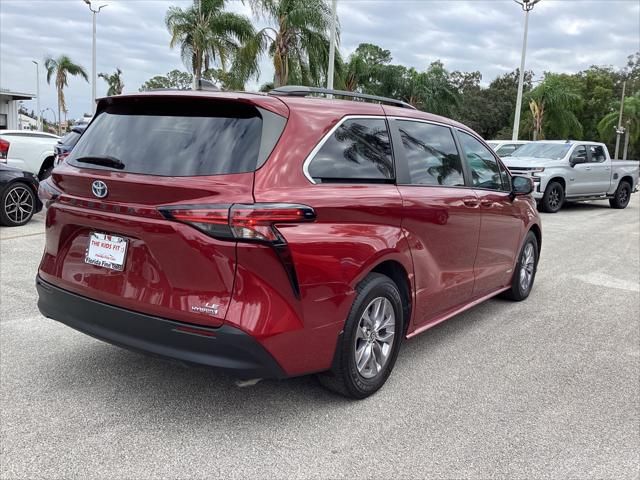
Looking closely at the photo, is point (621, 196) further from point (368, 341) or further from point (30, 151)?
point (368, 341)

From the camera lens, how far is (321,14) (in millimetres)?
23594

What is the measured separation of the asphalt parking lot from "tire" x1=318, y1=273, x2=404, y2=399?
130 millimetres

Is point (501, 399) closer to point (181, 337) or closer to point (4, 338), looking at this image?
point (181, 337)

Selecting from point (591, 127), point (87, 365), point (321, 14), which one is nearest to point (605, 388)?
point (87, 365)

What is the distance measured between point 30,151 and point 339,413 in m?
10.8

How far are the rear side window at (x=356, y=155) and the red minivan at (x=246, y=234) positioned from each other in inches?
0.4

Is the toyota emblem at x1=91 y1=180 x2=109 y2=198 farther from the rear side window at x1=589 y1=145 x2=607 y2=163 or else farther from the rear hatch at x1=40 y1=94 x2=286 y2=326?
the rear side window at x1=589 y1=145 x2=607 y2=163

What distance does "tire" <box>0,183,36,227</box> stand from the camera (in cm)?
888

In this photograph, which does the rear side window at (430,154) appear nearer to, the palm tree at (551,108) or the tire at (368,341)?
the tire at (368,341)

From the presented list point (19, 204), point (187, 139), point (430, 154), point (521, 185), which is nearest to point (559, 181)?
point (521, 185)

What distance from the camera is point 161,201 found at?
2.85 metres

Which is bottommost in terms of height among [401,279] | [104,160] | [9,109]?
[401,279]

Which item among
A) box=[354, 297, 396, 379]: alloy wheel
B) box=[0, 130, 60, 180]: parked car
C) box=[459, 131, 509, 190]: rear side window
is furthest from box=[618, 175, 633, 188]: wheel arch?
box=[354, 297, 396, 379]: alloy wheel

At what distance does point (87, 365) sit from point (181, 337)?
139cm
